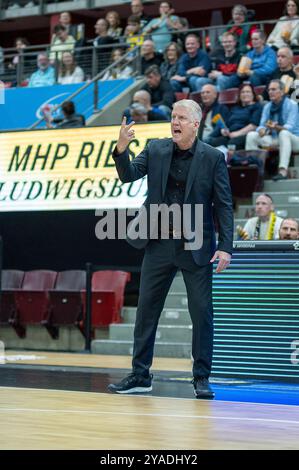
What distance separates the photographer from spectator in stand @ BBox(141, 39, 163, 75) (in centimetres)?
1737

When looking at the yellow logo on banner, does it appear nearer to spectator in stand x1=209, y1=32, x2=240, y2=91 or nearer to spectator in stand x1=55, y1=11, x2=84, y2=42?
spectator in stand x1=209, y1=32, x2=240, y2=91

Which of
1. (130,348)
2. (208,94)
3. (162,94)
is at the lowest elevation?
(130,348)

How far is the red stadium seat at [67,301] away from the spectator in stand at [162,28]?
4878 mm

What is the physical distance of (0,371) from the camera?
31.3 feet

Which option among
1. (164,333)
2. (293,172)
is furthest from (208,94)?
(164,333)

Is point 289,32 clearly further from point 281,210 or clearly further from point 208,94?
point 281,210

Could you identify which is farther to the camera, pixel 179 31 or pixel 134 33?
pixel 134 33

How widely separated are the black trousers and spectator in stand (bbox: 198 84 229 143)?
24.9 ft

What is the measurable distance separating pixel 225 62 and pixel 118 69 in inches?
98.3

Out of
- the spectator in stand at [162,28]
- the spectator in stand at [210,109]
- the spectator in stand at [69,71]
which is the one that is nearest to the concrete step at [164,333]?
the spectator in stand at [210,109]

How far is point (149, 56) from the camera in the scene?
1755 cm

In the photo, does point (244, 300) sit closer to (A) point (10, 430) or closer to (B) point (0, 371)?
(B) point (0, 371)

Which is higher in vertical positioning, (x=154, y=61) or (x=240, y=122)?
(x=154, y=61)
